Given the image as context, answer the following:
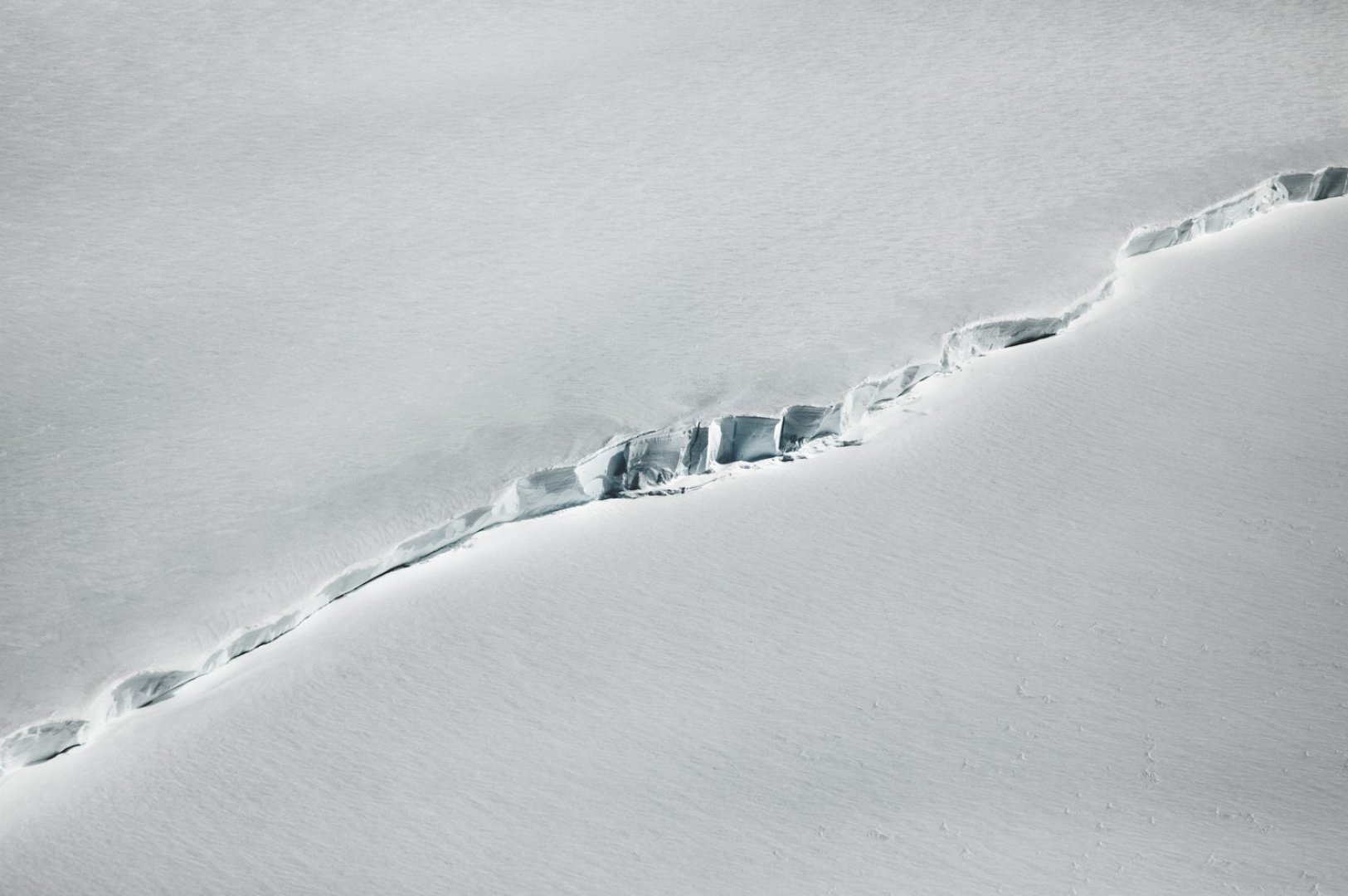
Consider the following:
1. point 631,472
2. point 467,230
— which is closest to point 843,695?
point 631,472

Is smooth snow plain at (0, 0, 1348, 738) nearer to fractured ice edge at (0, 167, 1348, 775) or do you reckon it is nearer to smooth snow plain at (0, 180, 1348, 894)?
fractured ice edge at (0, 167, 1348, 775)

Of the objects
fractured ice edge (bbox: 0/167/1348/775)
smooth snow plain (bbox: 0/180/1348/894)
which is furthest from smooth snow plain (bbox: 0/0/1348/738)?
smooth snow plain (bbox: 0/180/1348/894)

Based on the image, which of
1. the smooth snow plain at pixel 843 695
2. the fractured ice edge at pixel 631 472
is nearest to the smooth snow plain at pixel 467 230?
the fractured ice edge at pixel 631 472

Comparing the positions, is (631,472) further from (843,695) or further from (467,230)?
(467,230)

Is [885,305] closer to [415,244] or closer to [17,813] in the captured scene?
[415,244]

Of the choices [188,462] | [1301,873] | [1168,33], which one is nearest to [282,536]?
[188,462]
